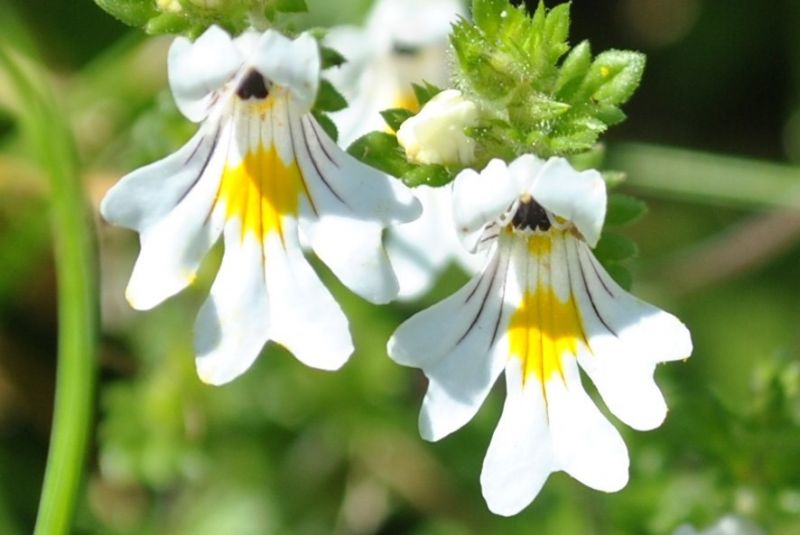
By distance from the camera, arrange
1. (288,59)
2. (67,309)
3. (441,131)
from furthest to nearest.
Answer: (67,309)
(441,131)
(288,59)

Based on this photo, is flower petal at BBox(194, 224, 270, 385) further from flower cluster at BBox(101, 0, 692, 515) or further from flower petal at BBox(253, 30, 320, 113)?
flower petal at BBox(253, 30, 320, 113)

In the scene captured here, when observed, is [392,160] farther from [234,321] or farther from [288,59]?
[234,321]

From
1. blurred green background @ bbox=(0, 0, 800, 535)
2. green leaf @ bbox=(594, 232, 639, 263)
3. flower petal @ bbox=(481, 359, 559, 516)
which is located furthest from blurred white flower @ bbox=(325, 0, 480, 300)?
flower petal @ bbox=(481, 359, 559, 516)

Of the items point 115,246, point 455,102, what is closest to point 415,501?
point 115,246

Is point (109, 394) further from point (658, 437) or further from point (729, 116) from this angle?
point (729, 116)

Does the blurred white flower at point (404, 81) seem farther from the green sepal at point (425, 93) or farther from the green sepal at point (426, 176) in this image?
the green sepal at point (426, 176)

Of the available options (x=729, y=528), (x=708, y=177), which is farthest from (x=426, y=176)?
(x=708, y=177)
